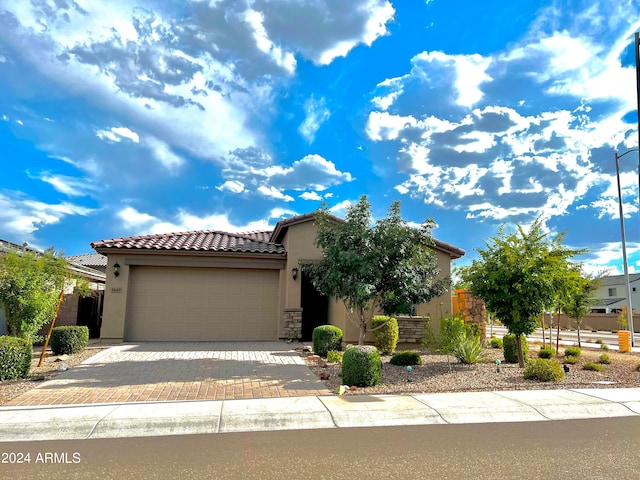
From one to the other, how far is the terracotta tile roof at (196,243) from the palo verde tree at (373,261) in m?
5.32

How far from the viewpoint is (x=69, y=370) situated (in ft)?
32.4

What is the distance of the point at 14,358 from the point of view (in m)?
8.80

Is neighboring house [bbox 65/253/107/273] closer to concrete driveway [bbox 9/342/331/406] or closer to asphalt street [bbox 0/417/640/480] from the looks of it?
concrete driveway [bbox 9/342/331/406]

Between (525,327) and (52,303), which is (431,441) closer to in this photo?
(525,327)

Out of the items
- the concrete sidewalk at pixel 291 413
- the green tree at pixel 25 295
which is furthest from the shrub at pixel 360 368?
the green tree at pixel 25 295

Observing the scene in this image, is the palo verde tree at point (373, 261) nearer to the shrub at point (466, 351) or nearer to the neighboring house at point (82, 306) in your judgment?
the shrub at point (466, 351)

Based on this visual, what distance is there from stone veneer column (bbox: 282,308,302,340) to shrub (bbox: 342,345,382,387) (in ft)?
22.1

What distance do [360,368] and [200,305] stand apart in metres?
8.56

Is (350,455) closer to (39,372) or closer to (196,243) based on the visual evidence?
(39,372)

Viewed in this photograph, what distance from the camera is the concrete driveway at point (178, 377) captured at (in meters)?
7.69

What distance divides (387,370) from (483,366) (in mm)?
2862

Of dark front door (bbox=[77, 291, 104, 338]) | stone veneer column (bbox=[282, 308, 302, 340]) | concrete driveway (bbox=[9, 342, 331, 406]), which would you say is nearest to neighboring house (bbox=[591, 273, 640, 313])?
stone veneer column (bbox=[282, 308, 302, 340])

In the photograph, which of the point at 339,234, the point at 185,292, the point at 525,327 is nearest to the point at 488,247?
the point at 525,327

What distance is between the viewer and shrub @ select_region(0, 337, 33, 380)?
28.4 ft
